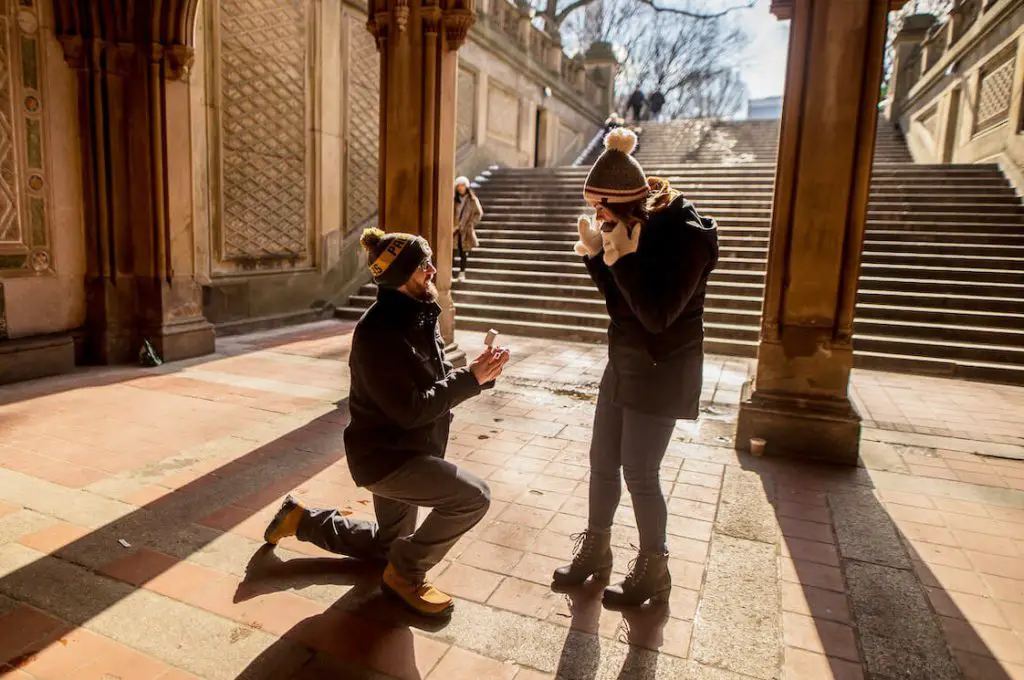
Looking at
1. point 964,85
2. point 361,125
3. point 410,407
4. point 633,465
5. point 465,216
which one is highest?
point 964,85

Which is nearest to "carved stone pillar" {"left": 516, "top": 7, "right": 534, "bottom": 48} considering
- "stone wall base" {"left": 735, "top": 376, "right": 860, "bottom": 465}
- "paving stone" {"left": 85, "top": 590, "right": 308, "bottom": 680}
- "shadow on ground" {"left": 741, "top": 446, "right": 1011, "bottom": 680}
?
"stone wall base" {"left": 735, "top": 376, "right": 860, "bottom": 465}

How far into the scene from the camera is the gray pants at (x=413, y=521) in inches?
100

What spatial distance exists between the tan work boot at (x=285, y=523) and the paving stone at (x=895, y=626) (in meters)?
2.40

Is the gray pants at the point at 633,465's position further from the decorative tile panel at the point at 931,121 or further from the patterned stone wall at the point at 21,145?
the decorative tile panel at the point at 931,121

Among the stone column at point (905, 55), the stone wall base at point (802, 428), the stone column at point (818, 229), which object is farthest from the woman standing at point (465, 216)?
the stone column at point (905, 55)

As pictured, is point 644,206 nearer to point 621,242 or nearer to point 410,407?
point 621,242

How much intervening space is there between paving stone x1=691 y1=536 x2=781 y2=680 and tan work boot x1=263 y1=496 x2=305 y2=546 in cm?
180

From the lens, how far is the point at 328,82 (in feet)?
34.7

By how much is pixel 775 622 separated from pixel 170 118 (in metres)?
7.55

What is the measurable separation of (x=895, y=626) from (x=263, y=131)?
9.20 metres

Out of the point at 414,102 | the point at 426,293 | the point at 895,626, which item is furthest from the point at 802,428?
the point at 414,102

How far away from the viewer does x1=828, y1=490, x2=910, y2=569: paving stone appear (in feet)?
11.1

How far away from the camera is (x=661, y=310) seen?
8.21 ft

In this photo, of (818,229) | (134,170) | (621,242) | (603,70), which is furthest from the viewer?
(603,70)
